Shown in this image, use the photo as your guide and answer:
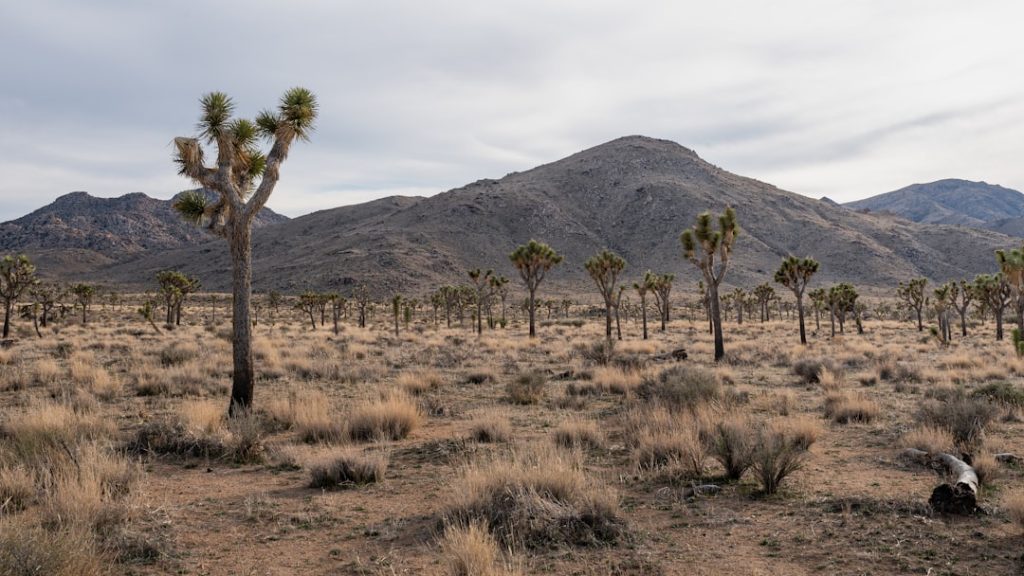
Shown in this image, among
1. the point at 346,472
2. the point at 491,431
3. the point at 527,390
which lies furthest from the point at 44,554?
the point at 527,390

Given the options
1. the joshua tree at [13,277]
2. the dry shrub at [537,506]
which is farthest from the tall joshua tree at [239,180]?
the joshua tree at [13,277]

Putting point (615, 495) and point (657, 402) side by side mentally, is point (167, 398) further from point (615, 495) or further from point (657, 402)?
point (615, 495)

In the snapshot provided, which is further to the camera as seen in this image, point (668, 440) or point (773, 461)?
point (668, 440)

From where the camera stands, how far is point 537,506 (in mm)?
5961

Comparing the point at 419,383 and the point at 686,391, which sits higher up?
the point at 686,391

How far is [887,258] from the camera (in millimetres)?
125625

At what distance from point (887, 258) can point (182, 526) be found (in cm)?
14496

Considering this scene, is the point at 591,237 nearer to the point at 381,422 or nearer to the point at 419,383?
the point at 419,383

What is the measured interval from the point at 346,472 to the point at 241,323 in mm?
5746

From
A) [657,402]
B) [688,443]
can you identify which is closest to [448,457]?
[688,443]

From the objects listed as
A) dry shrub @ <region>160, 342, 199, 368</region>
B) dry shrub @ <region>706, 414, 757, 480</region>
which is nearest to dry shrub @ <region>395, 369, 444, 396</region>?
dry shrub @ <region>160, 342, 199, 368</region>

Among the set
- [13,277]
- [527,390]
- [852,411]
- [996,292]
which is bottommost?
[852,411]

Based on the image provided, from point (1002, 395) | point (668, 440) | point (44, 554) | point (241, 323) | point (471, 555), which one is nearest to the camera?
point (44, 554)

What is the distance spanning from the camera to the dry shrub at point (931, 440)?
28.5 feet
